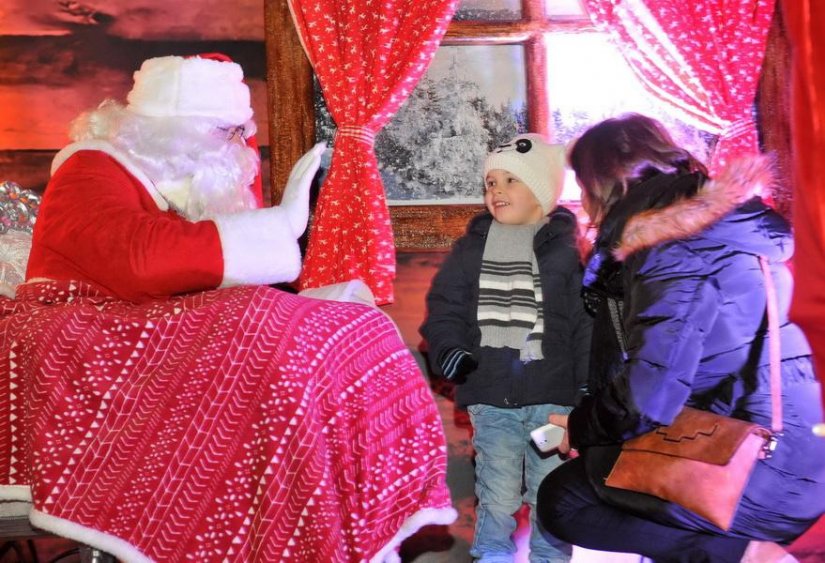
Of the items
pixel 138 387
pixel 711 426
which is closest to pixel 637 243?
pixel 711 426

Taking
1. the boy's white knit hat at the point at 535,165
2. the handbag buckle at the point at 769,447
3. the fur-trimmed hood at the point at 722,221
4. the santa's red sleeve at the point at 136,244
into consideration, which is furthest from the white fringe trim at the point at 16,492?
the boy's white knit hat at the point at 535,165

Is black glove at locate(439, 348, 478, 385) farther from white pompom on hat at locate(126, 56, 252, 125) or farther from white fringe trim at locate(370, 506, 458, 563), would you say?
white pompom on hat at locate(126, 56, 252, 125)

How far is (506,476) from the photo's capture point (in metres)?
3.00

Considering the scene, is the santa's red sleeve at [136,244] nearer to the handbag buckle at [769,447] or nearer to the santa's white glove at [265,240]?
the santa's white glove at [265,240]

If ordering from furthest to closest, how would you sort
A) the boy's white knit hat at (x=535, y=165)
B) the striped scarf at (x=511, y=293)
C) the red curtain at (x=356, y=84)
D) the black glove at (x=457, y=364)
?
the red curtain at (x=356, y=84), the boy's white knit hat at (x=535, y=165), the striped scarf at (x=511, y=293), the black glove at (x=457, y=364)

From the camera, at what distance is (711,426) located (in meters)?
2.03

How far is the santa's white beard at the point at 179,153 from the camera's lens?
2.52 m

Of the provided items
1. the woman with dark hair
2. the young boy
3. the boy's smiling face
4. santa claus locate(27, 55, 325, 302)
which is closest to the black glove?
the young boy

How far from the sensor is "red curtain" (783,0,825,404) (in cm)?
245

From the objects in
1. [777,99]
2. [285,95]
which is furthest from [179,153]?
[777,99]

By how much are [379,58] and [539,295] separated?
1.29m

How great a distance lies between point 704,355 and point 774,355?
153 mm

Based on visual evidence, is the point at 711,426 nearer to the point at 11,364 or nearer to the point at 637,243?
the point at 637,243

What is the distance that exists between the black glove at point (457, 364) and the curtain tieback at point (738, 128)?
1653 mm
